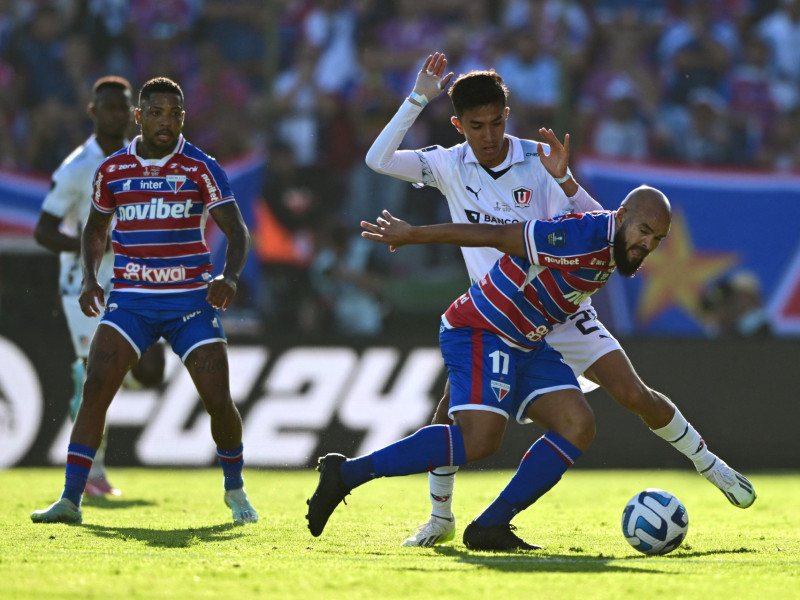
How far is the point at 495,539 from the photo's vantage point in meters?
5.56

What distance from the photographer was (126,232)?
662 centimetres

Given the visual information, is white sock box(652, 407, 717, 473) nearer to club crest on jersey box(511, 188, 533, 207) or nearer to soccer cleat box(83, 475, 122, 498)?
club crest on jersey box(511, 188, 533, 207)

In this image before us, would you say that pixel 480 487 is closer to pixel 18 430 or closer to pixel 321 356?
pixel 321 356

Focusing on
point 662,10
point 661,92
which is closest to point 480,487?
point 661,92

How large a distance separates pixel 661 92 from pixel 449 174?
8871 mm

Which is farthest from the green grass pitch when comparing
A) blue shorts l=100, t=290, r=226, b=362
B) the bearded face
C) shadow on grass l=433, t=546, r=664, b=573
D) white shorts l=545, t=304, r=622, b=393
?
the bearded face

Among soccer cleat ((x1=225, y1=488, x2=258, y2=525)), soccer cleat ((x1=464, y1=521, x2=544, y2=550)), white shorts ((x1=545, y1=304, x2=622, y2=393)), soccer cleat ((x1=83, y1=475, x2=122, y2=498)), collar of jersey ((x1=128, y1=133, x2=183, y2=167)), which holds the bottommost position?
soccer cleat ((x1=83, y1=475, x2=122, y2=498))

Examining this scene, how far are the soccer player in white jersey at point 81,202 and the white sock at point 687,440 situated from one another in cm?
403

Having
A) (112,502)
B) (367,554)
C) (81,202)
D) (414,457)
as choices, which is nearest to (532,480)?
(414,457)

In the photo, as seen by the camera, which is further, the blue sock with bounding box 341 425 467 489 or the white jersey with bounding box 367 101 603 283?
the white jersey with bounding box 367 101 603 283

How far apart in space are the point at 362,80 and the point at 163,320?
8.53 meters

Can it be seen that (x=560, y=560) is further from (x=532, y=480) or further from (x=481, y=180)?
(x=481, y=180)

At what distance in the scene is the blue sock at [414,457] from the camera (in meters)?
5.52

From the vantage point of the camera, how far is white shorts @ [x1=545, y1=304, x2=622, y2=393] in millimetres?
6137
